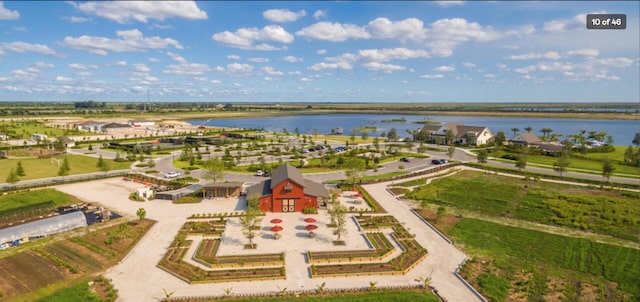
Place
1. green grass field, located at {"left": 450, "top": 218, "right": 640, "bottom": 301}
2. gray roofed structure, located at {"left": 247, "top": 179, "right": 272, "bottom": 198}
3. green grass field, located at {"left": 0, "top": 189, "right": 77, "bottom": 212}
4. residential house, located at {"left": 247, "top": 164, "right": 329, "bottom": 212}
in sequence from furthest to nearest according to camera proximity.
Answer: green grass field, located at {"left": 0, "top": 189, "right": 77, "bottom": 212}
gray roofed structure, located at {"left": 247, "top": 179, "right": 272, "bottom": 198}
residential house, located at {"left": 247, "top": 164, "right": 329, "bottom": 212}
green grass field, located at {"left": 450, "top": 218, "right": 640, "bottom": 301}

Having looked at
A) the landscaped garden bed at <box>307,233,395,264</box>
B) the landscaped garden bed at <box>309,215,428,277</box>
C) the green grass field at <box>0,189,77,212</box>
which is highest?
the green grass field at <box>0,189,77,212</box>

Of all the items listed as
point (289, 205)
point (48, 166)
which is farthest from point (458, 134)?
point (48, 166)

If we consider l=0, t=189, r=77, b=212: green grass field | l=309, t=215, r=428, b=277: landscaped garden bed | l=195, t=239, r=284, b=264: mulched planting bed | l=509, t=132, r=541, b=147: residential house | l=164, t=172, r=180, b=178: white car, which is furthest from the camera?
l=509, t=132, r=541, b=147: residential house

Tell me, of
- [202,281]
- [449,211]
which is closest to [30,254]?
[202,281]

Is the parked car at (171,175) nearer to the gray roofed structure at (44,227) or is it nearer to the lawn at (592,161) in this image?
the gray roofed structure at (44,227)

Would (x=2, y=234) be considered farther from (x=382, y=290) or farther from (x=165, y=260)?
(x=382, y=290)

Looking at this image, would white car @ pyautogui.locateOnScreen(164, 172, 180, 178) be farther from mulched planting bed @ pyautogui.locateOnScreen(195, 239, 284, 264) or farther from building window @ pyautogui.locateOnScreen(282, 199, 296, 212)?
mulched planting bed @ pyautogui.locateOnScreen(195, 239, 284, 264)

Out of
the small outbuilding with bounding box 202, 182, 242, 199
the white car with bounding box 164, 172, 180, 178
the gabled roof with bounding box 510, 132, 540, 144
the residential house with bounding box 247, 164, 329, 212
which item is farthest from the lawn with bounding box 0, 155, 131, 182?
the gabled roof with bounding box 510, 132, 540, 144
